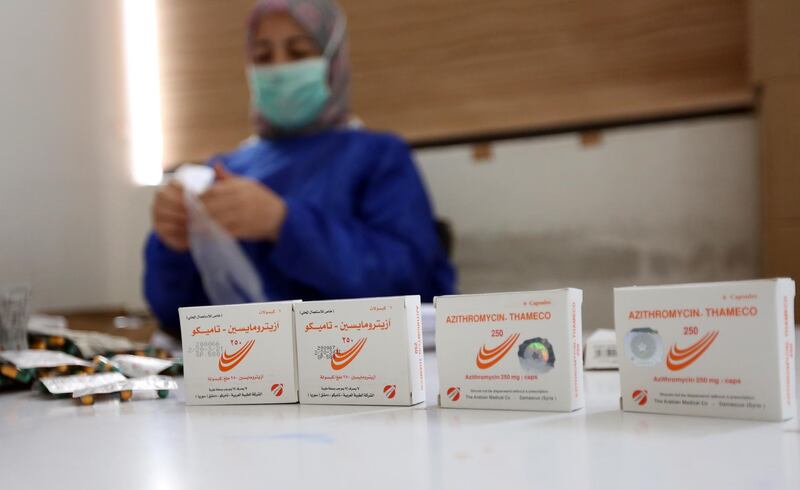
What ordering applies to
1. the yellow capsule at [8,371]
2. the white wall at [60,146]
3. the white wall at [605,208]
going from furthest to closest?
the white wall at [60,146] < the white wall at [605,208] < the yellow capsule at [8,371]

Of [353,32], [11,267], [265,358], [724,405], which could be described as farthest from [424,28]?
[724,405]

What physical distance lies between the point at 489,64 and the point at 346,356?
1.55 m

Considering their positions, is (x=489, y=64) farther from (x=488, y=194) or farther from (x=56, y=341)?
(x=56, y=341)

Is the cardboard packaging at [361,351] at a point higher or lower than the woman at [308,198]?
lower

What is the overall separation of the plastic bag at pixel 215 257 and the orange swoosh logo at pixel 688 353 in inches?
46.2

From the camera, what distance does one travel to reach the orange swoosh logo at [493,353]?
0.80 m

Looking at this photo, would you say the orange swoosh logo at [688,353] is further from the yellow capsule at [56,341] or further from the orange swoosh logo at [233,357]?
the yellow capsule at [56,341]

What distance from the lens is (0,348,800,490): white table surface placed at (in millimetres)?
571

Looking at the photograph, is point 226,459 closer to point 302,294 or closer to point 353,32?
point 302,294

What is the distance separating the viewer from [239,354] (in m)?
0.91

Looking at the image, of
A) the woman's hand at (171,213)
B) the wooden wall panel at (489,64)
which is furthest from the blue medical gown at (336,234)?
the wooden wall panel at (489,64)

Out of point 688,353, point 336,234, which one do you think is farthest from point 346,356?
point 336,234

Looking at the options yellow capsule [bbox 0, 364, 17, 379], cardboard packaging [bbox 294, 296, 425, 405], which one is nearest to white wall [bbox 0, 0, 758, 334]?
yellow capsule [bbox 0, 364, 17, 379]

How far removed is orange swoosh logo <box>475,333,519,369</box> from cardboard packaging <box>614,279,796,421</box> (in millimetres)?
106
